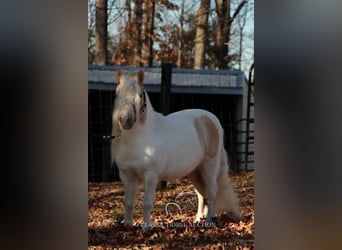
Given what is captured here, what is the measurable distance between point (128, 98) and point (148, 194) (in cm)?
51

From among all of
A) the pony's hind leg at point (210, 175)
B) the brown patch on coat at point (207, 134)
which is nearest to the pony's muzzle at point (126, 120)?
the brown patch on coat at point (207, 134)

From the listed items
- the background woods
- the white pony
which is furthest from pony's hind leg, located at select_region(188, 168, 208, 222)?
the background woods

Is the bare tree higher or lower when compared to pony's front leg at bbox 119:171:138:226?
higher

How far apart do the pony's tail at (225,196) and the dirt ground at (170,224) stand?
35 mm

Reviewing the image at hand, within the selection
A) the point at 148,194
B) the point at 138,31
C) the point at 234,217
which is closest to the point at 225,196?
the point at 234,217

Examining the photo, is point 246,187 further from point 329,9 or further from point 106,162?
point 329,9

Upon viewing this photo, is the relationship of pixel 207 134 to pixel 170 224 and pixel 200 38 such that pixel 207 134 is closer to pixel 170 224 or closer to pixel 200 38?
pixel 170 224

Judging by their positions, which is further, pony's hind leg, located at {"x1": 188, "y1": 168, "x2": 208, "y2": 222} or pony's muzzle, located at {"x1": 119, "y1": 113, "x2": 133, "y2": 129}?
pony's hind leg, located at {"x1": 188, "y1": 168, "x2": 208, "y2": 222}

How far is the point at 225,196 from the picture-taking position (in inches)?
118

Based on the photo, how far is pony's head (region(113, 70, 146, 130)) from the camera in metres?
2.75

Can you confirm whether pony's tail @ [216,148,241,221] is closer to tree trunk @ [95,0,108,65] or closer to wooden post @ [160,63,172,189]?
wooden post @ [160,63,172,189]

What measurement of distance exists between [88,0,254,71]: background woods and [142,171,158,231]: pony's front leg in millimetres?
805

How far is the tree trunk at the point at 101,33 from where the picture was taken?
3.04 meters

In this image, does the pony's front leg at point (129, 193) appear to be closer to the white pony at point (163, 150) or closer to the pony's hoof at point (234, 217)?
the white pony at point (163, 150)
